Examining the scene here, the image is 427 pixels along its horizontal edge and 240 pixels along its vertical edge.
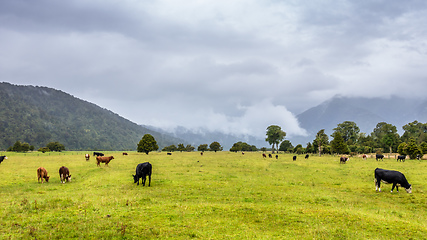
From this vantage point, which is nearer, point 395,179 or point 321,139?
point 395,179

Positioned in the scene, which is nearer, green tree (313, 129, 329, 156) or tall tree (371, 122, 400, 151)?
green tree (313, 129, 329, 156)

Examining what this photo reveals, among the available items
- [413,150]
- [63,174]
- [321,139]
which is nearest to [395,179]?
[63,174]

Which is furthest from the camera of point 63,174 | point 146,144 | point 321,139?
point 321,139

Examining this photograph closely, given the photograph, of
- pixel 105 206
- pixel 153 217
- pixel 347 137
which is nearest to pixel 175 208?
pixel 153 217

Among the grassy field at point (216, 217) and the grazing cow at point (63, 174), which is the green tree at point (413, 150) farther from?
the grazing cow at point (63, 174)

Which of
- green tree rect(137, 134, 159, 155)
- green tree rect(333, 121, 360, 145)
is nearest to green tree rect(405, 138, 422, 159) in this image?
green tree rect(333, 121, 360, 145)

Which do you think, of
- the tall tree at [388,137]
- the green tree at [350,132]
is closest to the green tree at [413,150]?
the tall tree at [388,137]

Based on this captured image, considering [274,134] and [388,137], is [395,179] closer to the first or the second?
[274,134]

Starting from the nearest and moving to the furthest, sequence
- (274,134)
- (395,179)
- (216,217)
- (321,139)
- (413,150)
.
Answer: (216,217)
(395,179)
(413,150)
(321,139)
(274,134)

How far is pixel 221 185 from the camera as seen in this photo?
80.8ft

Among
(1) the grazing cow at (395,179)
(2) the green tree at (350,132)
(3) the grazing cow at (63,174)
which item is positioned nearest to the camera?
(1) the grazing cow at (395,179)

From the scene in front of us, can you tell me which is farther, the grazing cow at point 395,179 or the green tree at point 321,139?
the green tree at point 321,139

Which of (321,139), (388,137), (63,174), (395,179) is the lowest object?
(63,174)

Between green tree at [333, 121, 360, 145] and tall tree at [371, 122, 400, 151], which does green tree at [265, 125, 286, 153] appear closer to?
green tree at [333, 121, 360, 145]
